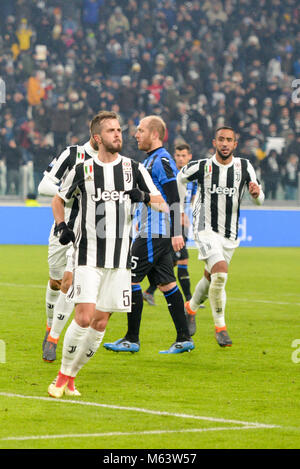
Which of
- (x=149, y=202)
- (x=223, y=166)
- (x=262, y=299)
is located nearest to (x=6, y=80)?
(x=262, y=299)

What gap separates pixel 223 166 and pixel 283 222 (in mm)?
13310

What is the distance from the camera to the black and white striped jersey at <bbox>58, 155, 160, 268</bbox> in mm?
6680

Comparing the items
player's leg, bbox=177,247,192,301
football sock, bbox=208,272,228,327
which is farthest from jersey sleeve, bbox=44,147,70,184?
player's leg, bbox=177,247,192,301

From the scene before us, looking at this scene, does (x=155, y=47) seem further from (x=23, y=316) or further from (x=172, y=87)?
(x=23, y=316)

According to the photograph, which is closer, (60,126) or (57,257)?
(57,257)

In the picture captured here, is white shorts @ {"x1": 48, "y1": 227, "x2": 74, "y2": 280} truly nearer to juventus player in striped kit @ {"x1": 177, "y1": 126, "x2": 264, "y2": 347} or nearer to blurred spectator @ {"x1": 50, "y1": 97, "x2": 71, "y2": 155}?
juventus player in striped kit @ {"x1": 177, "y1": 126, "x2": 264, "y2": 347}

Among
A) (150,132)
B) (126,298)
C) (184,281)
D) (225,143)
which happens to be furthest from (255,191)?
(184,281)

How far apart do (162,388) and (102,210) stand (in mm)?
1413

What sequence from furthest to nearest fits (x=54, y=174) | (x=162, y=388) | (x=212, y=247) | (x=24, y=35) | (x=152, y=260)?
1. (x=24, y=35)
2. (x=212, y=247)
3. (x=152, y=260)
4. (x=54, y=174)
5. (x=162, y=388)

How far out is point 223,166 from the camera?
9484mm

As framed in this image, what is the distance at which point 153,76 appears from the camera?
25828 millimetres

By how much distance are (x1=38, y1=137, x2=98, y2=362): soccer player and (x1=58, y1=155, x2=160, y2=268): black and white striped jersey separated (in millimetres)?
777

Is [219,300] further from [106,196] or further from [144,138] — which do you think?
[106,196]

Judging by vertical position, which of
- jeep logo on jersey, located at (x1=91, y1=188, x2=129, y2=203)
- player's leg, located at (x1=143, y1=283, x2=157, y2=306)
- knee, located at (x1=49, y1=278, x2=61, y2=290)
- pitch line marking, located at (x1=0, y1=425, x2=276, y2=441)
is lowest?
player's leg, located at (x1=143, y1=283, x2=157, y2=306)
